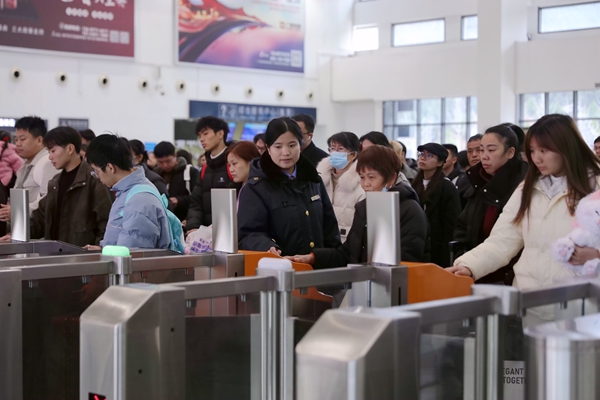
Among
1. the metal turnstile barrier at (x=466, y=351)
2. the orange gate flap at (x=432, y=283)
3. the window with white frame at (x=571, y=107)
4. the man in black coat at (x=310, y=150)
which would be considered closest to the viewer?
the metal turnstile barrier at (x=466, y=351)

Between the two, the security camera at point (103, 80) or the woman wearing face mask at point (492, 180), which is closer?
the woman wearing face mask at point (492, 180)

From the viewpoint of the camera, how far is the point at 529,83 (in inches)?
601

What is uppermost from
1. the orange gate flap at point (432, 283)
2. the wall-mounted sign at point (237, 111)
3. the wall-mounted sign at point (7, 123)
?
the wall-mounted sign at point (237, 111)

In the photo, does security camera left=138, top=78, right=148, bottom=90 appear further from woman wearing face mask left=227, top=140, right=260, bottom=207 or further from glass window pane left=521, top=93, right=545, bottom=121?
woman wearing face mask left=227, top=140, right=260, bottom=207

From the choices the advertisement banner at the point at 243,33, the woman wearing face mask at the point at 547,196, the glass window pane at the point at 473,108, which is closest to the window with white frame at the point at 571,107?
the glass window pane at the point at 473,108

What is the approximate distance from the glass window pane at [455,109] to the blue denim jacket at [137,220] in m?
14.1

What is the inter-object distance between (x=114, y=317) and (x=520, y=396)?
1244 mm

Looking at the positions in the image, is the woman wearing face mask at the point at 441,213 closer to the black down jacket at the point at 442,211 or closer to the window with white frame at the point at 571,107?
the black down jacket at the point at 442,211

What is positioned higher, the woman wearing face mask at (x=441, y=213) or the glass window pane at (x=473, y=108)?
the glass window pane at (x=473, y=108)

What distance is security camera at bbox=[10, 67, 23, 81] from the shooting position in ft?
43.5

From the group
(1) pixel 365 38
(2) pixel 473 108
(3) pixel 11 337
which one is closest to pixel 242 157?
(3) pixel 11 337

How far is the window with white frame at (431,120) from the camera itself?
1705 cm

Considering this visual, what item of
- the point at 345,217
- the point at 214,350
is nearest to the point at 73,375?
the point at 214,350

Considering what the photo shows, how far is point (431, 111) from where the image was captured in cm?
1758
